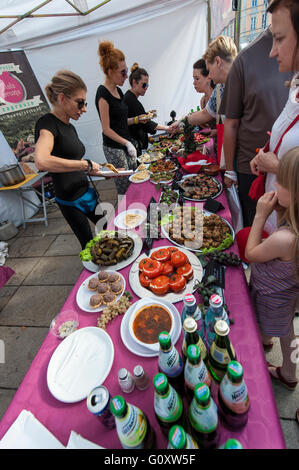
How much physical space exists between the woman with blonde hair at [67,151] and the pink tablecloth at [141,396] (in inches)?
52.5

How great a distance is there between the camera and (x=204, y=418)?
731mm

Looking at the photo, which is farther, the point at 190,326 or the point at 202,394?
the point at 190,326

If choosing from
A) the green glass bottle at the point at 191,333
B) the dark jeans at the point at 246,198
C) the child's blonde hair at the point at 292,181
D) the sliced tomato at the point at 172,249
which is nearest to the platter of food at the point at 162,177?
the dark jeans at the point at 246,198

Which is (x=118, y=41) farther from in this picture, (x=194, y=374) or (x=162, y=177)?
(x=194, y=374)

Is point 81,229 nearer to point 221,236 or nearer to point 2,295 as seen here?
point 221,236

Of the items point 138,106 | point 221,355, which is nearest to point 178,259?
point 221,355

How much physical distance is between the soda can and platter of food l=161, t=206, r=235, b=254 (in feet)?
3.43

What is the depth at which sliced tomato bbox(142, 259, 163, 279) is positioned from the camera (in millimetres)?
1446

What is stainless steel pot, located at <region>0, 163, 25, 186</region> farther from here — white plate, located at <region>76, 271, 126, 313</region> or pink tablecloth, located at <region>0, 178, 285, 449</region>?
pink tablecloth, located at <region>0, 178, 285, 449</region>

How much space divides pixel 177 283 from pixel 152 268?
0.20 metres

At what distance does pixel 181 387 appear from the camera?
3.07 ft

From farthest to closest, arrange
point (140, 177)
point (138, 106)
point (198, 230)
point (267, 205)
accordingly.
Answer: point (138, 106), point (140, 177), point (198, 230), point (267, 205)

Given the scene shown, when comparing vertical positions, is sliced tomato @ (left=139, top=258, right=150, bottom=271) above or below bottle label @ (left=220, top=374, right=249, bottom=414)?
above

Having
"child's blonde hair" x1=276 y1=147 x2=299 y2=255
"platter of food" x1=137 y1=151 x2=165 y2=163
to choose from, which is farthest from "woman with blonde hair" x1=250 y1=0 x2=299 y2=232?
"platter of food" x1=137 y1=151 x2=165 y2=163
